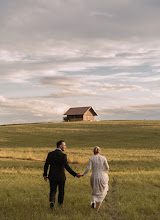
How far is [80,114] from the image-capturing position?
326ft

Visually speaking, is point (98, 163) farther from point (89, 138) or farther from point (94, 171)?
point (89, 138)

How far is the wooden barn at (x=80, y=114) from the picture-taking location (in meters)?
100

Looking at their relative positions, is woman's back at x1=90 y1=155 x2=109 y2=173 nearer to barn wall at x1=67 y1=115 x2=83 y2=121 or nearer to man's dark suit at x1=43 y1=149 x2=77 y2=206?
man's dark suit at x1=43 y1=149 x2=77 y2=206

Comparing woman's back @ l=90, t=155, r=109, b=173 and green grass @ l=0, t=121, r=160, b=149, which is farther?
green grass @ l=0, t=121, r=160, b=149

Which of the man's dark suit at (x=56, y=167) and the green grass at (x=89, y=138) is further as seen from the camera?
the green grass at (x=89, y=138)

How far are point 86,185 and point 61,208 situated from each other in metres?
4.89

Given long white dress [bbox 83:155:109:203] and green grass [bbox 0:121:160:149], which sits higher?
long white dress [bbox 83:155:109:203]

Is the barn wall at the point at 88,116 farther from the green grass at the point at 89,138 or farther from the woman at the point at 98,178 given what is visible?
the woman at the point at 98,178

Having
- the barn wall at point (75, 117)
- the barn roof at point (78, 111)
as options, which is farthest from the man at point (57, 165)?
the barn wall at point (75, 117)

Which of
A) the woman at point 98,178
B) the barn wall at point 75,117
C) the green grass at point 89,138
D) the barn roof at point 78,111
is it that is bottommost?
the green grass at point 89,138

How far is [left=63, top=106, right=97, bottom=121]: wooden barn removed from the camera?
100 m

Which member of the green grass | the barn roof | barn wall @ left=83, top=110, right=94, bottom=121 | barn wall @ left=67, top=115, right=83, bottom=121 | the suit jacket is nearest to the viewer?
the suit jacket

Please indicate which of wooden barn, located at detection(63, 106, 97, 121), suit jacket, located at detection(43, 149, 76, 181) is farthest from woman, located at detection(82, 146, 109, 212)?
wooden barn, located at detection(63, 106, 97, 121)

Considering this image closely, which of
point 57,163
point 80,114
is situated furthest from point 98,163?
point 80,114
